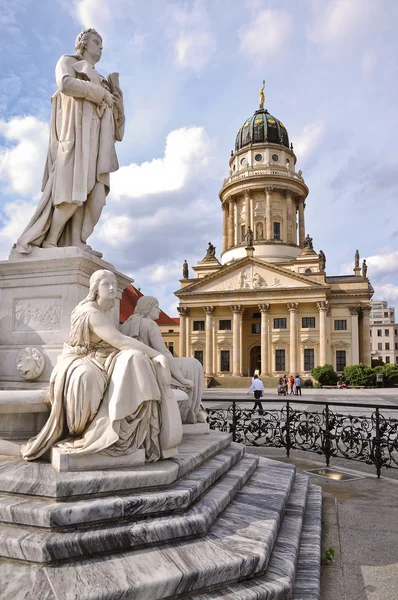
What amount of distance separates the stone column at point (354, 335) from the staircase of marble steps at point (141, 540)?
52105 mm

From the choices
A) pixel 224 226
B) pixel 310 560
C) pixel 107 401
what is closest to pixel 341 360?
pixel 224 226

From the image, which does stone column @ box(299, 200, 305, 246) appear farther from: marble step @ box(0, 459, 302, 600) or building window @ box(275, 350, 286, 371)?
marble step @ box(0, 459, 302, 600)

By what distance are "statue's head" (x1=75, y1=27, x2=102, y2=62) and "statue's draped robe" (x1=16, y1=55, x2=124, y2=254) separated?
0.14 metres

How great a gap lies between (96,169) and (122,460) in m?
2.98

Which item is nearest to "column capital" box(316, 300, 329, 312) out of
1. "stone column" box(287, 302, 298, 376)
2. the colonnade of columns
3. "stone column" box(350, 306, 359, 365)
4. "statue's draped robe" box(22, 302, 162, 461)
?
"stone column" box(287, 302, 298, 376)

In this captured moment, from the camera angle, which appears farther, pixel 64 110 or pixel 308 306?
pixel 308 306

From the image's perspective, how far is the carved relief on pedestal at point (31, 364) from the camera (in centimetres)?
393

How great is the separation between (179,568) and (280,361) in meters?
52.2

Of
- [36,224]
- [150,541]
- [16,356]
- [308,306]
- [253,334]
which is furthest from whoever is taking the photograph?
[253,334]

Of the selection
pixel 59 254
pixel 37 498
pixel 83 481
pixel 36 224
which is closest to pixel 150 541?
pixel 83 481

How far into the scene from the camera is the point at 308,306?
175 ft

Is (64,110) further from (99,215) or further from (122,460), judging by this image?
(122,460)

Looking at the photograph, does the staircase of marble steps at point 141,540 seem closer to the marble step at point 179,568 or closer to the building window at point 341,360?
the marble step at point 179,568

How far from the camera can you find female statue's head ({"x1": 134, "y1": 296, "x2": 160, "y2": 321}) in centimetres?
460
